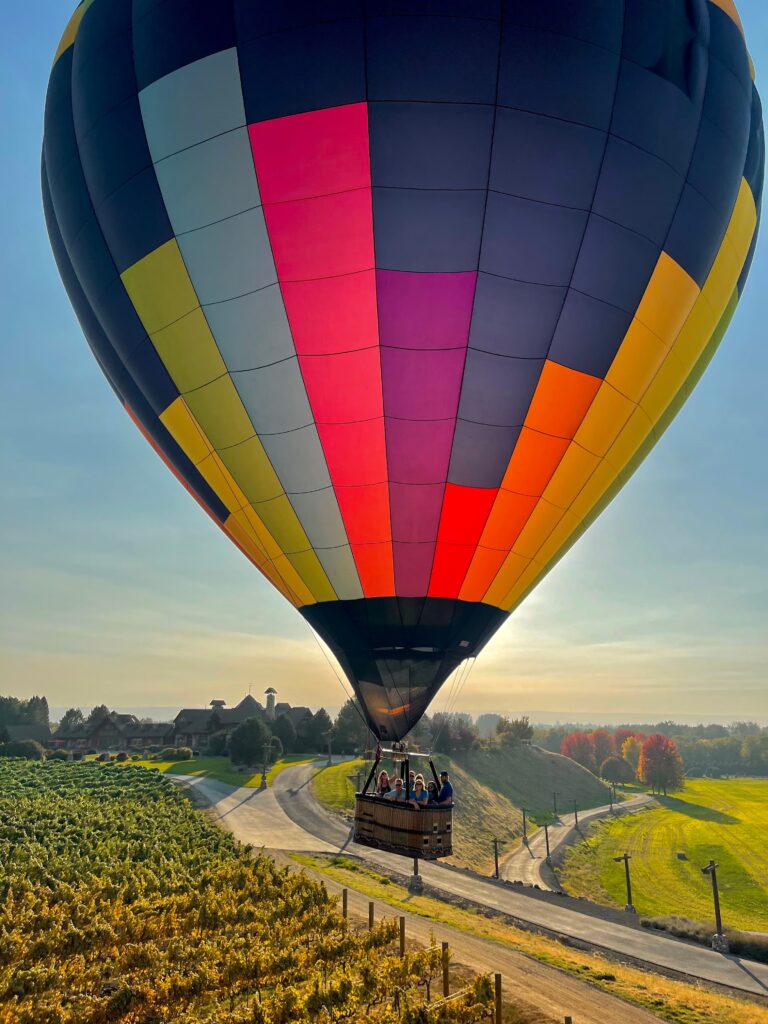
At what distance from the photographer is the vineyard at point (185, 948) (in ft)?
36.0

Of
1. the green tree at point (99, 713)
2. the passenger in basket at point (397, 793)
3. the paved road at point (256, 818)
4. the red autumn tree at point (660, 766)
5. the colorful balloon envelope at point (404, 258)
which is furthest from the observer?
the red autumn tree at point (660, 766)

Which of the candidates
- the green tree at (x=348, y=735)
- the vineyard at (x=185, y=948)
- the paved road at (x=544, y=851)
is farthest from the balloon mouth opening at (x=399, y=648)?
the green tree at (x=348, y=735)

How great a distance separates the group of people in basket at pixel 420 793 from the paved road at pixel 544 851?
37.9 m

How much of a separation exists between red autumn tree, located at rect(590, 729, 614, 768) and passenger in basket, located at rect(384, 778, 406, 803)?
154 m

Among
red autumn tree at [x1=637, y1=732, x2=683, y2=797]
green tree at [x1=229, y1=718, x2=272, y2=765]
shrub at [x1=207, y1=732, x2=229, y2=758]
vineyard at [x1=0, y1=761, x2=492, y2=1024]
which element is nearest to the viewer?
vineyard at [x1=0, y1=761, x2=492, y2=1024]

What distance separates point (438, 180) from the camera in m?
9.81

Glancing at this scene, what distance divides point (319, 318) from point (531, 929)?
22.3m

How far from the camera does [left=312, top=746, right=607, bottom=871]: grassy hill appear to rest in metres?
49.8

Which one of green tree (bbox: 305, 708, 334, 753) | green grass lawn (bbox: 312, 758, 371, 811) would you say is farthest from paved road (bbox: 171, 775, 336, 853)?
green tree (bbox: 305, 708, 334, 753)

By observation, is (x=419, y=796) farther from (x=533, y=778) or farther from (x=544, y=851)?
(x=533, y=778)

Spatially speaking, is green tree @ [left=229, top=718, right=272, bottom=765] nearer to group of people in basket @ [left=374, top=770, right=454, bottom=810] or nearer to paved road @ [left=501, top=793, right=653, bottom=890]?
paved road @ [left=501, top=793, right=653, bottom=890]

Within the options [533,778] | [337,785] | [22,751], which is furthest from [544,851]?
[22,751]

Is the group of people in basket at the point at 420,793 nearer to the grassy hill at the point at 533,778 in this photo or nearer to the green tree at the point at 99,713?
the grassy hill at the point at 533,778

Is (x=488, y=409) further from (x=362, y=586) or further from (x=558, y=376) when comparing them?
(x=362, y=586)
